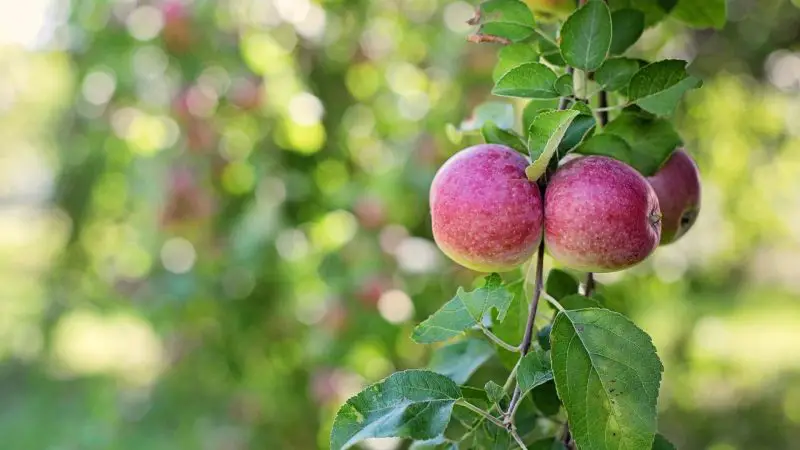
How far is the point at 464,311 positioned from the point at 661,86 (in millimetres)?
268

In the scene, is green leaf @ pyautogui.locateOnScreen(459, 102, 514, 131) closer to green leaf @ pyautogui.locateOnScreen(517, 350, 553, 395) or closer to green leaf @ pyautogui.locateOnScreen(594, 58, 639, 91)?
green leaf @ pyautogui.locateOnScreen(594, 58, 639, 91)

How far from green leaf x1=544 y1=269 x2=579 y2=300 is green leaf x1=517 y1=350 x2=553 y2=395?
17 centimetres

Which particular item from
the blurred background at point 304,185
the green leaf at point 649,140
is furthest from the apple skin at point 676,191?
the blurred background at point 304,185

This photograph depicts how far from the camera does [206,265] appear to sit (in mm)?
2221

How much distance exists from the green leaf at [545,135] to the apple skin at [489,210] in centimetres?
2

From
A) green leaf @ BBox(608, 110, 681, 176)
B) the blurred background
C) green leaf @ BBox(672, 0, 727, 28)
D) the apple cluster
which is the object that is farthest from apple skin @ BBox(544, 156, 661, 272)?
the blurred background

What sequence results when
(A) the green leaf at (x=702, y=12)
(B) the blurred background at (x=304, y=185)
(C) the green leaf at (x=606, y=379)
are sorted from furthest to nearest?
(B) the blurred background at (x=304, y=185), (A) the green leaf at (x=702, y=12), (C) the green leaf at (x=606, y=379)

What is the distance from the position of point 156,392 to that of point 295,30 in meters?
1.53

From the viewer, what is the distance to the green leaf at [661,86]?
27.3 inches

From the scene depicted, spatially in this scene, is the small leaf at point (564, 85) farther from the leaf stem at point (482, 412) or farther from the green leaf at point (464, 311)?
the leaf stem at point (482, 412)

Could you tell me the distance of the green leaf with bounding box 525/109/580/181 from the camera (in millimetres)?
589

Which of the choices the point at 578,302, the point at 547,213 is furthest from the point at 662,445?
the point at 547,213

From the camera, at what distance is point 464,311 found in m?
0.66

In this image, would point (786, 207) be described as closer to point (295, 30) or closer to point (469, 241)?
point (295, 30)
